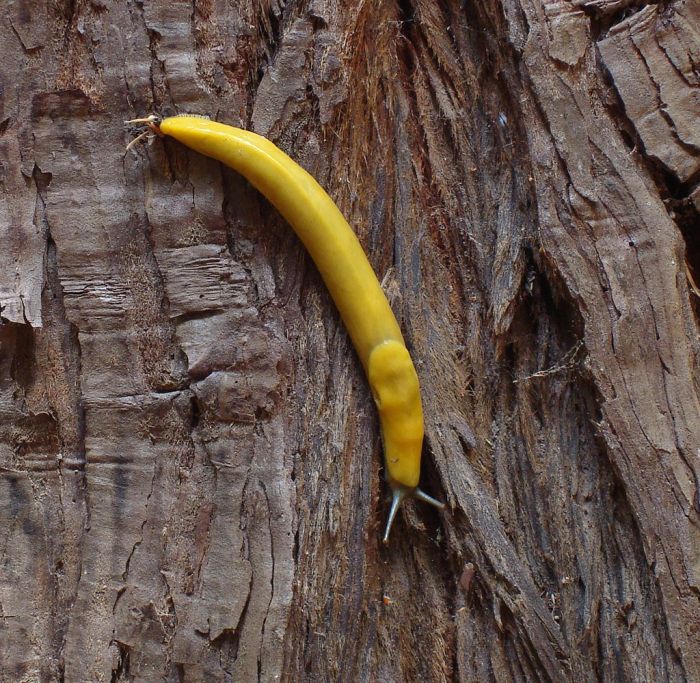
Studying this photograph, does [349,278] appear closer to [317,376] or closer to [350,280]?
[350,280]

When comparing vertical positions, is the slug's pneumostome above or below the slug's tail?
above

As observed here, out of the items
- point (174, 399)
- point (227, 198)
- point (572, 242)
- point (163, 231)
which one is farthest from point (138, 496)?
point (572, 242)

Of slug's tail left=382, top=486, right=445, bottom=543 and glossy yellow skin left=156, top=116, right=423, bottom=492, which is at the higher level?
glossy yellow skin left=156, top=116, right=423, bottom=492

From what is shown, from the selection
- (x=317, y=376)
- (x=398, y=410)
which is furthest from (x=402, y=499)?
(x=317, y=376)

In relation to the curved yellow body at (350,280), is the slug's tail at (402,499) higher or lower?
lower
